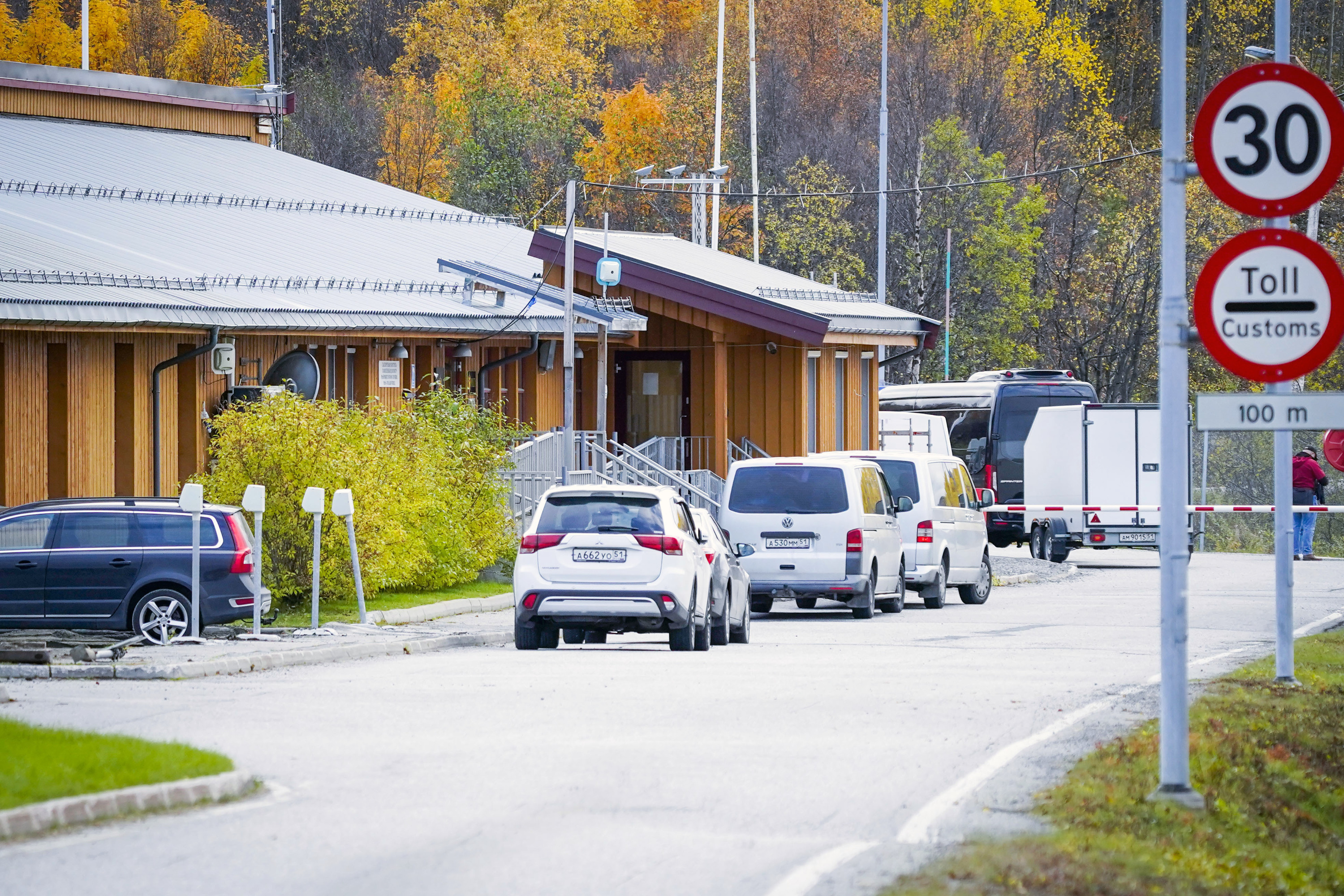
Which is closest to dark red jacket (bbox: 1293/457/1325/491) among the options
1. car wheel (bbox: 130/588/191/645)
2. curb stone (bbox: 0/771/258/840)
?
car wheel (bbox: 130/588/191/645)

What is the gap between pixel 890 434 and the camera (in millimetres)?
40969

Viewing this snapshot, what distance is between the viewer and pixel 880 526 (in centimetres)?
2434

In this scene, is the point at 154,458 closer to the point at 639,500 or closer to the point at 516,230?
the point at 639,500

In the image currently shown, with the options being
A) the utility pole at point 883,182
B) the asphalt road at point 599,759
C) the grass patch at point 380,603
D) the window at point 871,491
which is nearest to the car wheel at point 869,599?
the window at point 871,491

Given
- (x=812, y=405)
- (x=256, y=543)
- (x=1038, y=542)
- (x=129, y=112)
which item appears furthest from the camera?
(x=1038, y=542)

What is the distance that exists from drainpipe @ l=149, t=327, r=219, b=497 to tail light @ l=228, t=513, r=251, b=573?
20.6 feet

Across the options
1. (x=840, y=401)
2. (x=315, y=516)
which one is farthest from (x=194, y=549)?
(x=840, y=401)

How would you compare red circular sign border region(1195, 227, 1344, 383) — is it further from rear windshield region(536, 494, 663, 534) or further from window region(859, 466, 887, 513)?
window region(859, 466, 887, 513)

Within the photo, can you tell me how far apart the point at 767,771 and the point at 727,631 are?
31.4 ft

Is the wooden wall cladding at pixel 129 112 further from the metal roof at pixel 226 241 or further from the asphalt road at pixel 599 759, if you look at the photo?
the asphalt road at pixel 599 759

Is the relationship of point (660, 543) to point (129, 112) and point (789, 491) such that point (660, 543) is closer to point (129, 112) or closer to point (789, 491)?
point (789, 491)

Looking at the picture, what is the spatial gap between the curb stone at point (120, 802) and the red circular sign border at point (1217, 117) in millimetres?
5886

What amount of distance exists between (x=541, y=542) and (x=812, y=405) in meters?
16.9

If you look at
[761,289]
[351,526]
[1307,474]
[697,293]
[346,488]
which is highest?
[761,289]
